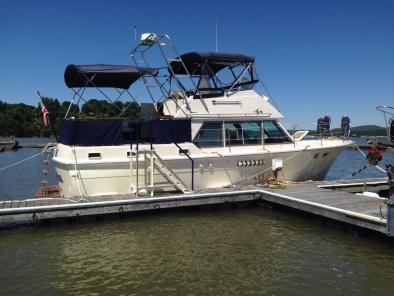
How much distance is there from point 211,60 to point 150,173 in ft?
15.0

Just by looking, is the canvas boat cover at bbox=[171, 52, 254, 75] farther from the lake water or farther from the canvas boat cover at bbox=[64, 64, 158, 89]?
the lake water

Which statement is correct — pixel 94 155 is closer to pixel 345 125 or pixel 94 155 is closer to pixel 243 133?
pixel 243 133

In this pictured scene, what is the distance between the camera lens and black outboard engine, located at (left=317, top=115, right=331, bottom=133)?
625 inches

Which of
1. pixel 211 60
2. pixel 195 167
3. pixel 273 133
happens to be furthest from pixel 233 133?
pixel 211 60

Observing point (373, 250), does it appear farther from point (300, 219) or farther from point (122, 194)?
point (122, 194)

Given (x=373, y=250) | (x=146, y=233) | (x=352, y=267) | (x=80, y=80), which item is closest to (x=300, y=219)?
(x=373, y=250)

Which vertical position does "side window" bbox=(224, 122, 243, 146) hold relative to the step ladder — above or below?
above

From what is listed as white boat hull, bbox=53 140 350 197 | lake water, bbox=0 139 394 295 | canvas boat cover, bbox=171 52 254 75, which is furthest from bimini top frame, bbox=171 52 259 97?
lake water, bbox=0 139 394 295

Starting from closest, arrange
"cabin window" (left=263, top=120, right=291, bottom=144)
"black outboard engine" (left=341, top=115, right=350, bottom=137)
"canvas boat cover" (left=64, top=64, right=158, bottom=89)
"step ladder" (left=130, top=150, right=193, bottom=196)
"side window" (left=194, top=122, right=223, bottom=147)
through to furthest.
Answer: "step ladder" (left=130, top=150, right=193, bottom=196), "canvas boat cover" (left=64, top=64, right=158, bottom=89), "side window" (left=194, top=122, right=223, bottom=147), "cabin window" (left=263, top=120, right=291, bottom=144), "black outboard engine" (left=341, top=115, right=350, bottom=137)

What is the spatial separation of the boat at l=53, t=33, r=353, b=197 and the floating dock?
62 centimetres

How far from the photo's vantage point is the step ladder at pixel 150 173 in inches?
457

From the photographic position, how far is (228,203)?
1247 centimetres

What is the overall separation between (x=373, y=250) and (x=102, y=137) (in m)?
7.69

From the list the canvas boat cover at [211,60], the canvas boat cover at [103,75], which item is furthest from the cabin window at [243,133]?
the canvas boat cover at [103,75]
